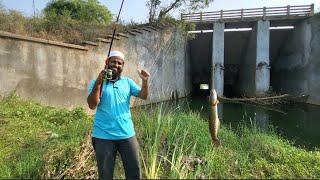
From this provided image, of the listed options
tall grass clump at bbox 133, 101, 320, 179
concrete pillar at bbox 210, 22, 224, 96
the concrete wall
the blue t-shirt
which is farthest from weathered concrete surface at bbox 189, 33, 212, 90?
the blue t-shirt

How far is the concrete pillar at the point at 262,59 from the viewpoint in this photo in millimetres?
24625

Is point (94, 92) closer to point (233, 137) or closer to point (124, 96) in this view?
point (124, 96)

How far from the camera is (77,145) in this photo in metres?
5.80

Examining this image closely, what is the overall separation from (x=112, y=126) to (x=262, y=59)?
72.0ft

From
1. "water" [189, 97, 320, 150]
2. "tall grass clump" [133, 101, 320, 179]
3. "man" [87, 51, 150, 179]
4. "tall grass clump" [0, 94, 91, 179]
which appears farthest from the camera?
"water" [189, 97, 320, 150]

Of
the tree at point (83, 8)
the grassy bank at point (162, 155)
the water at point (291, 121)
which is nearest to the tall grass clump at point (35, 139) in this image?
the grassy bank at point (162, 155)

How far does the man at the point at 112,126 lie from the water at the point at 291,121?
6022 mm

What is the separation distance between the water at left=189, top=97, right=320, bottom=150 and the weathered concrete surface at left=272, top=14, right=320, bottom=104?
53.0 inches

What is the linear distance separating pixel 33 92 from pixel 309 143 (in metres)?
7.52

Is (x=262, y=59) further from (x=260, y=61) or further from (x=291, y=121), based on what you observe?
(x=291, y=121)

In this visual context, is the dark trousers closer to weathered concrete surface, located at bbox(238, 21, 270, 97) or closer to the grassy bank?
the grassy bank

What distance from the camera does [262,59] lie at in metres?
25.0

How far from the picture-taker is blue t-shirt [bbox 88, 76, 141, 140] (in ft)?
13.6

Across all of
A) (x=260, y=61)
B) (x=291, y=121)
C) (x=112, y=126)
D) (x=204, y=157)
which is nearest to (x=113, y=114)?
(x=112, y=126)
